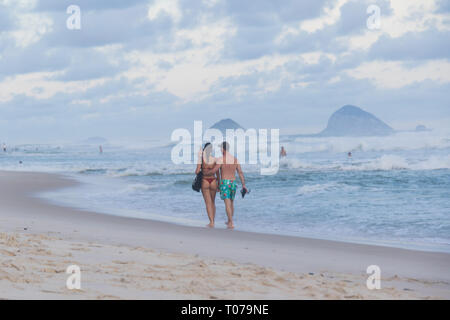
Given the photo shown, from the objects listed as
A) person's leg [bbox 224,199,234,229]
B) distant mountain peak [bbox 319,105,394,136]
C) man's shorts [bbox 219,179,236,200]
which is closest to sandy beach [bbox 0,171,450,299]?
person's leg [bbox 224,199,234,229]

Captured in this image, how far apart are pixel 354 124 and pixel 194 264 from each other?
309ft

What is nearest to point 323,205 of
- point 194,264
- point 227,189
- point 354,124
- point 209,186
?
point 227,189

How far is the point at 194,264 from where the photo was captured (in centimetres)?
641

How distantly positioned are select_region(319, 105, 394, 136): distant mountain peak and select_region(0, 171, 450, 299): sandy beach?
77.3 metres

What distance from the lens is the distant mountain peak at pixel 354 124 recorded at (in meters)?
89.0

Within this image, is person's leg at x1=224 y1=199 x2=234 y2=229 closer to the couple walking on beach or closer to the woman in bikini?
the couple walking on beach

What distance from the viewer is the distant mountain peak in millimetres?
89000

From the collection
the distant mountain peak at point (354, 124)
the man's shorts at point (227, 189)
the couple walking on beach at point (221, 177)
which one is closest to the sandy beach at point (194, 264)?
the couple walking on beach at point (221, 177)

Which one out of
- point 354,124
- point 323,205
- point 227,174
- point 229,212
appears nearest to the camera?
point 229,212

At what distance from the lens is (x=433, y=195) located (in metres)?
15.4

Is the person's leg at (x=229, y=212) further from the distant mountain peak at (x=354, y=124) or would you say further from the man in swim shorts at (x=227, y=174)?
the distant mountain peak at (x=354, y=124)

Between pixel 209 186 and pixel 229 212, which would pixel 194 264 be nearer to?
pixel 229 212
